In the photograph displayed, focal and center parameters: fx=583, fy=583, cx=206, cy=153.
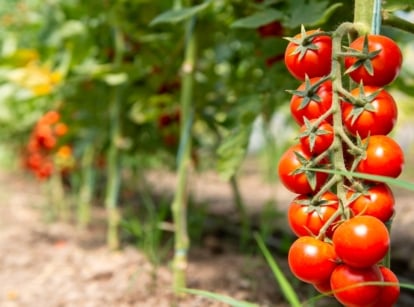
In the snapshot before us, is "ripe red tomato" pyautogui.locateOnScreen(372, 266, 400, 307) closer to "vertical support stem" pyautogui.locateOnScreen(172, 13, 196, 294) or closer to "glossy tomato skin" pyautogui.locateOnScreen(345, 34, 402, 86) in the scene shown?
"glossy tomato skin" pyautogui.locateOnScreen(345, 34, 402, 86)

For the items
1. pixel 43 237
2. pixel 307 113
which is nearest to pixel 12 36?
pixel 43 237

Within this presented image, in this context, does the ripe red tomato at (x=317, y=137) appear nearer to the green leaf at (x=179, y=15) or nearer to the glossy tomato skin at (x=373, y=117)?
the glossy tomato skin at (x=373, y=117)

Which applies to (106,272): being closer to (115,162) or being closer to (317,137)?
(115,162)

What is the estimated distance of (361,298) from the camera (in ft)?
2.00

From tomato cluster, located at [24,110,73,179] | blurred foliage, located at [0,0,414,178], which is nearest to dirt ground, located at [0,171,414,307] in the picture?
tomato cluster, located at [24,110,73,179]

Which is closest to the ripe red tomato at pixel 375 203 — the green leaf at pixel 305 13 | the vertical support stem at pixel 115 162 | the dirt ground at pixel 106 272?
the green leaf at pixel 305 13

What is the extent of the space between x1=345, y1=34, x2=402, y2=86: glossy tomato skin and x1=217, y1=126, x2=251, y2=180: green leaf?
0.55 m

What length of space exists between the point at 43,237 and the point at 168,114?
738mm

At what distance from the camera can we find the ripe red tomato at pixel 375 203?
623 millimetres

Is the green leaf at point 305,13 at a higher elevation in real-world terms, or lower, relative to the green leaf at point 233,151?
higher

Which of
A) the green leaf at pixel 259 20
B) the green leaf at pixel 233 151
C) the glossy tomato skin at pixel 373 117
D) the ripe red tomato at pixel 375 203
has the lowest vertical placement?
the green leaf at pixel 233 151

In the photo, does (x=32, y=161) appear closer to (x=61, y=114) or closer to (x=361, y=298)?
(x=61, y=114)

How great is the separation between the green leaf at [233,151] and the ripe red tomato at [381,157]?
0.57 meters

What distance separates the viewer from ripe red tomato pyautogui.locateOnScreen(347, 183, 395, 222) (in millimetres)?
623
